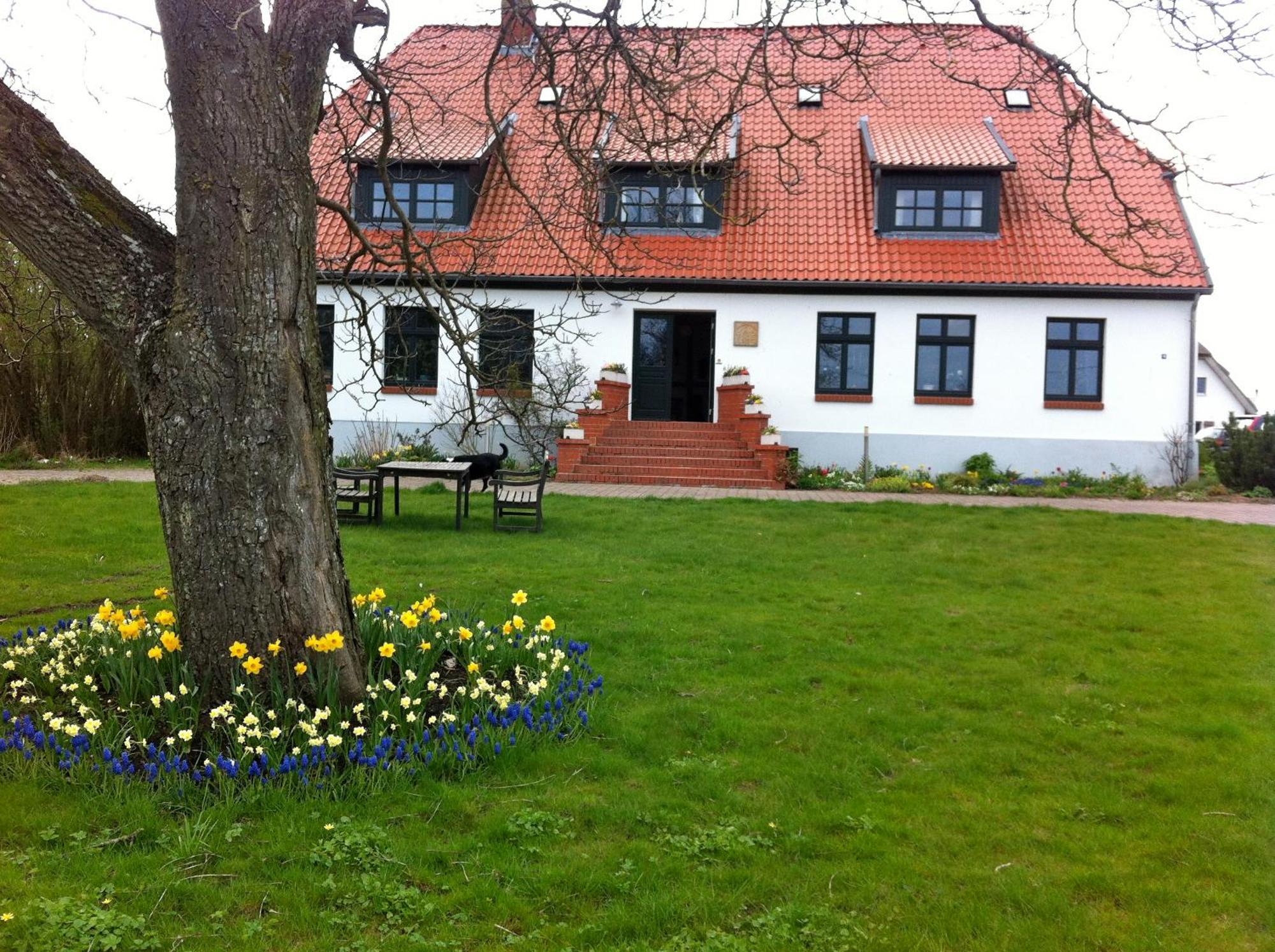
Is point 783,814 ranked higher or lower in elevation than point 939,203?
lower

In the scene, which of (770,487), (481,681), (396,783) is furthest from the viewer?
(770,487)

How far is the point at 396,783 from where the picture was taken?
4230 mm

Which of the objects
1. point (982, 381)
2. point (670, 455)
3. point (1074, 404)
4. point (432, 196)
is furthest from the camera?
point (432, 196)

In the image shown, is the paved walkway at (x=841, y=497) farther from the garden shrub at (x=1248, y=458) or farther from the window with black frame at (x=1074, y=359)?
the window with black frame at (x=1074, y=359)

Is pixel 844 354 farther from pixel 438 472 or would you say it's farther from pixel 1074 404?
pixel 438 472

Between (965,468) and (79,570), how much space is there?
15787 mm

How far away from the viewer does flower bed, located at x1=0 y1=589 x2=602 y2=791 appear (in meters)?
4.22

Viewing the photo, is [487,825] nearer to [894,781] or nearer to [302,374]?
[894,781]

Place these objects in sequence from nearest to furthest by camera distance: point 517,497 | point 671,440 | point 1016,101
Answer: point 517,497 → point 671,440 → point 1016,101

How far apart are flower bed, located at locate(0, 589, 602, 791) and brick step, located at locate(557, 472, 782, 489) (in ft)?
39.4

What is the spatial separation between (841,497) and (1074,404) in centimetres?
658

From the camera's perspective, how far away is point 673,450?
18656mm

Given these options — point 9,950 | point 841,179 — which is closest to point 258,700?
point 9,950

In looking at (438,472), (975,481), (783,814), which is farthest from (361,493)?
(975,481)
